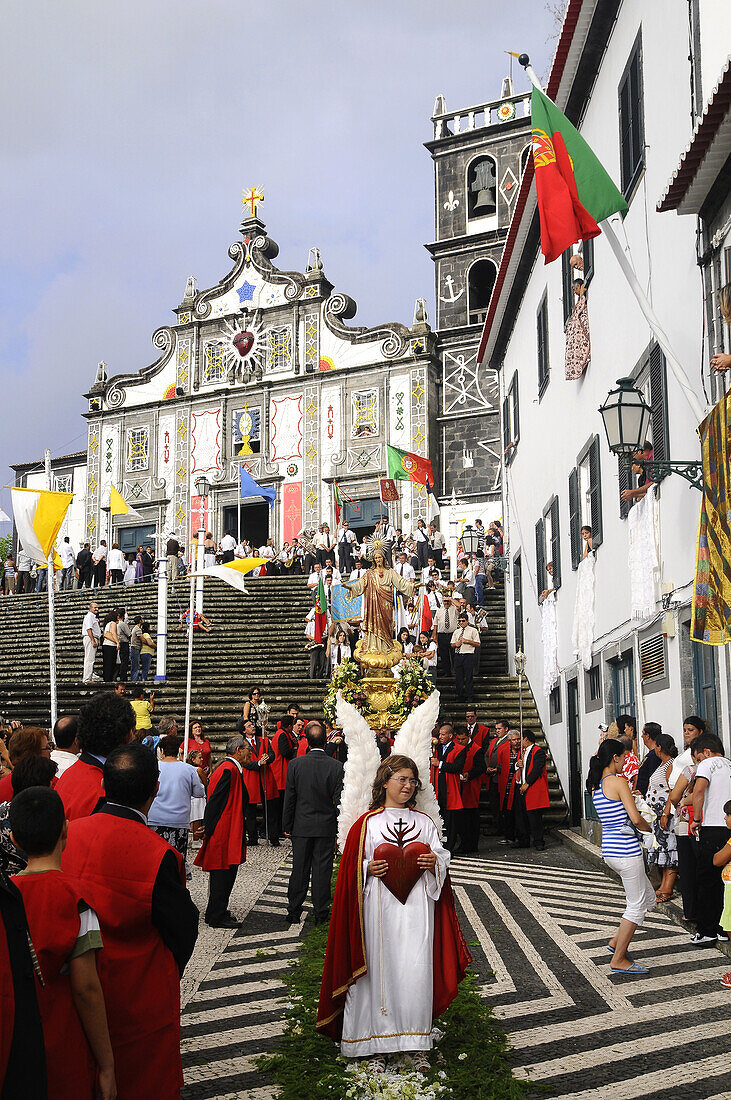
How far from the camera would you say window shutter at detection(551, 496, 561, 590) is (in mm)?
18797

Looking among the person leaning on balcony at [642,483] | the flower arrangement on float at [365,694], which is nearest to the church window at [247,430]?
the flower arrangement on float at [365,694]

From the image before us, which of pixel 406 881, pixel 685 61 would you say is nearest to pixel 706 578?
pixel 406 881

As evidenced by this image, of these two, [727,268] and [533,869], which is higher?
[727,268]

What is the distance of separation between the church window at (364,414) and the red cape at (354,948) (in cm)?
3327

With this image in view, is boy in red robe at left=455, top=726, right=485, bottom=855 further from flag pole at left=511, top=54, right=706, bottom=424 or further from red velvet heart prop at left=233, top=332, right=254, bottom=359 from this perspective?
red velvet heart prop at left=233, top=332, right=254, bottom=359

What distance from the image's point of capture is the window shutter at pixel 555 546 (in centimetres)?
1880

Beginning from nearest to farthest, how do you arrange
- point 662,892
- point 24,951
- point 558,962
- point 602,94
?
point 24,951 → point 558,962 → point 662,892 → point 602,94

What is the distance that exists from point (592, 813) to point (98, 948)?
1249 centimetres

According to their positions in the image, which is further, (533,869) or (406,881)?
(533,869)

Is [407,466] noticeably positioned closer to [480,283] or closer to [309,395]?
[309,395]

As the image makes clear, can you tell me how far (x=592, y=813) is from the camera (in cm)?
1534

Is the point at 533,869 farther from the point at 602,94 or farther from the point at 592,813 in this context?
the point at 602,94

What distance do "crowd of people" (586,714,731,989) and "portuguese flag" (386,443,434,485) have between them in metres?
21.7

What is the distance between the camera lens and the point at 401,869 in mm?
5867
